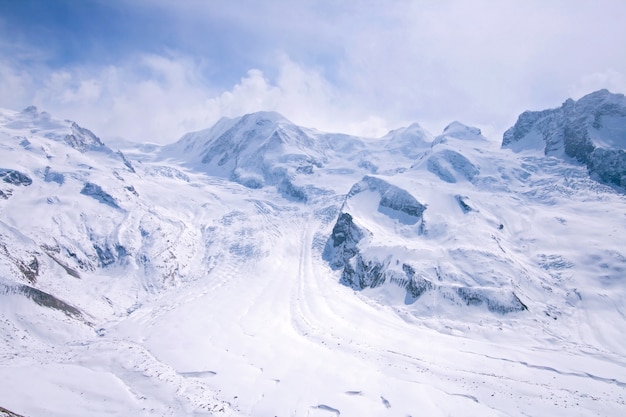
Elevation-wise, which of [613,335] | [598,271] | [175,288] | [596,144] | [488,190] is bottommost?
[175,288]

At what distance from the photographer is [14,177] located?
115m

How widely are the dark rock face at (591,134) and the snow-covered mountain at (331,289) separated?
91 centimetres

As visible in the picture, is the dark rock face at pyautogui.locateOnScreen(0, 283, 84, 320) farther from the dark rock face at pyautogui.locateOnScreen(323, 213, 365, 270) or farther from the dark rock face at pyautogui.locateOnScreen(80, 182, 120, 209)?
the dark rock face at pyautogui.locateOnScreen(323, 213, 365, 270)

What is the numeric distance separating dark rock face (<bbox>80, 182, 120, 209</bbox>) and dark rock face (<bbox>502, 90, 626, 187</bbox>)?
546 ft

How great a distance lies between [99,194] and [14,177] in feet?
73.9

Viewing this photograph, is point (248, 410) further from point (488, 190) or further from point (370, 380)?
point (488, 190)

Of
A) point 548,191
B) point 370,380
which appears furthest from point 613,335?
point 548,191

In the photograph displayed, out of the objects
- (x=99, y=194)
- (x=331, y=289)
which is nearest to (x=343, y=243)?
(x=331, y=289)

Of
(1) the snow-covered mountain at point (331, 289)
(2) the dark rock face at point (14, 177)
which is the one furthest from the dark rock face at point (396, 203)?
(2) the dark rock face at point (14, 177)

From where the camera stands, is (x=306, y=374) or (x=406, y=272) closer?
(x=306, y=374)

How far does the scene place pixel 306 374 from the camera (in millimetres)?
50938

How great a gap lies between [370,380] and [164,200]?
442 ft

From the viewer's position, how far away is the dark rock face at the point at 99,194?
12356 cm

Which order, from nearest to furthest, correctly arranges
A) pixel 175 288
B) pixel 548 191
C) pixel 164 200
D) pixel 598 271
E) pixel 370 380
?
1. pixel 370 380
2. pixel 598 271
3. pixel 175 288
4. pixel 548 191
5. pixel 164 200
